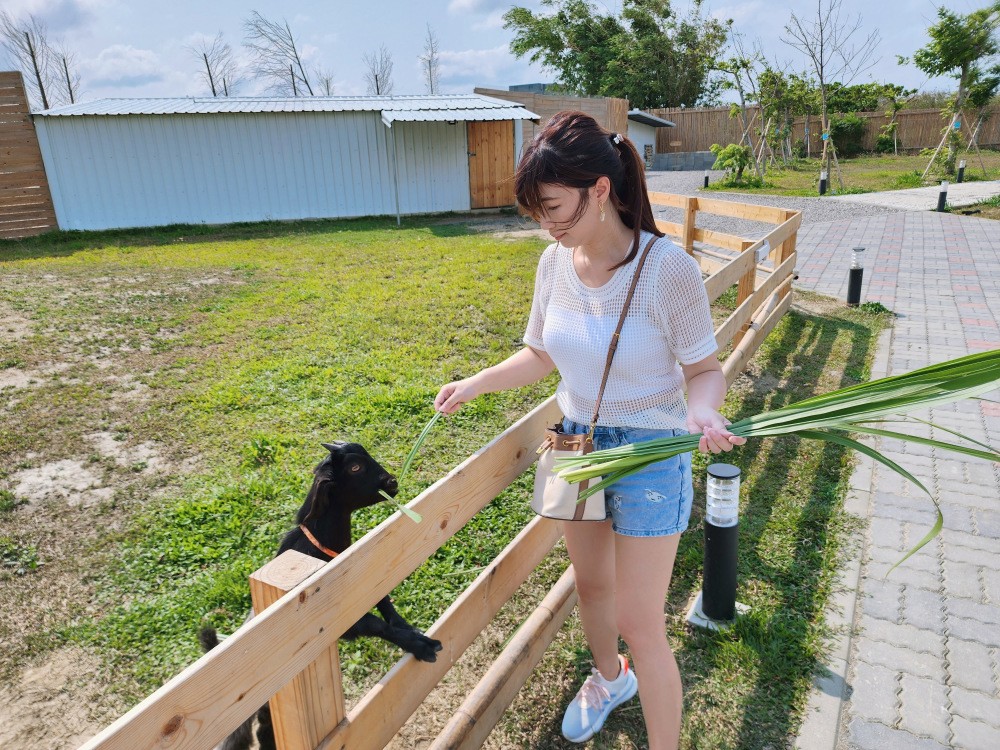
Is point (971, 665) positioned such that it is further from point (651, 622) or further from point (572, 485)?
point (572, 485)

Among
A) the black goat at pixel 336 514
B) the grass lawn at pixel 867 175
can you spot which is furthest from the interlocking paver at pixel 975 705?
the grass lawn at pixel 867 175

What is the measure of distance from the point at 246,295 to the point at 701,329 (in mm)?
7897

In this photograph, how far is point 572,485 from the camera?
197 centimetres

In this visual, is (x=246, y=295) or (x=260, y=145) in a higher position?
(x=260, y=145)

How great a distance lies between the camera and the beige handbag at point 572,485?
1.92 metres

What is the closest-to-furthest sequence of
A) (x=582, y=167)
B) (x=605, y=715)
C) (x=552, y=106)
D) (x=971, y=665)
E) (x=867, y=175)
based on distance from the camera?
1. (x=582, y=167)
2. (x=605, y=715)
3. (x=971, y=665)
4. (x=552, y=106)
5. (x=867, y=175)

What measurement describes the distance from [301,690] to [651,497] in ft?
3.47

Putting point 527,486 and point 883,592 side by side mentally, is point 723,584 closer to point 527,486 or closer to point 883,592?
point 883,592

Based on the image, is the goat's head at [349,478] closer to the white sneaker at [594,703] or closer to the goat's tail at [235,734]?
the goat's tail at [235,734]

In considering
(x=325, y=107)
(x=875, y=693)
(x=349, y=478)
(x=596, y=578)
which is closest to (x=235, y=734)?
(x=349, y=478)

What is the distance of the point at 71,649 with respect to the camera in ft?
9.55

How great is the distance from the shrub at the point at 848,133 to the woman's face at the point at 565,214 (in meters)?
35.8

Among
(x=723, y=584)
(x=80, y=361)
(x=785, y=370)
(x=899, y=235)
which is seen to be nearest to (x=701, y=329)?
(x=723, y=584)

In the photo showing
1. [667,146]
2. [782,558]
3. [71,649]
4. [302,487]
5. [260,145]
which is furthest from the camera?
[667,146]
